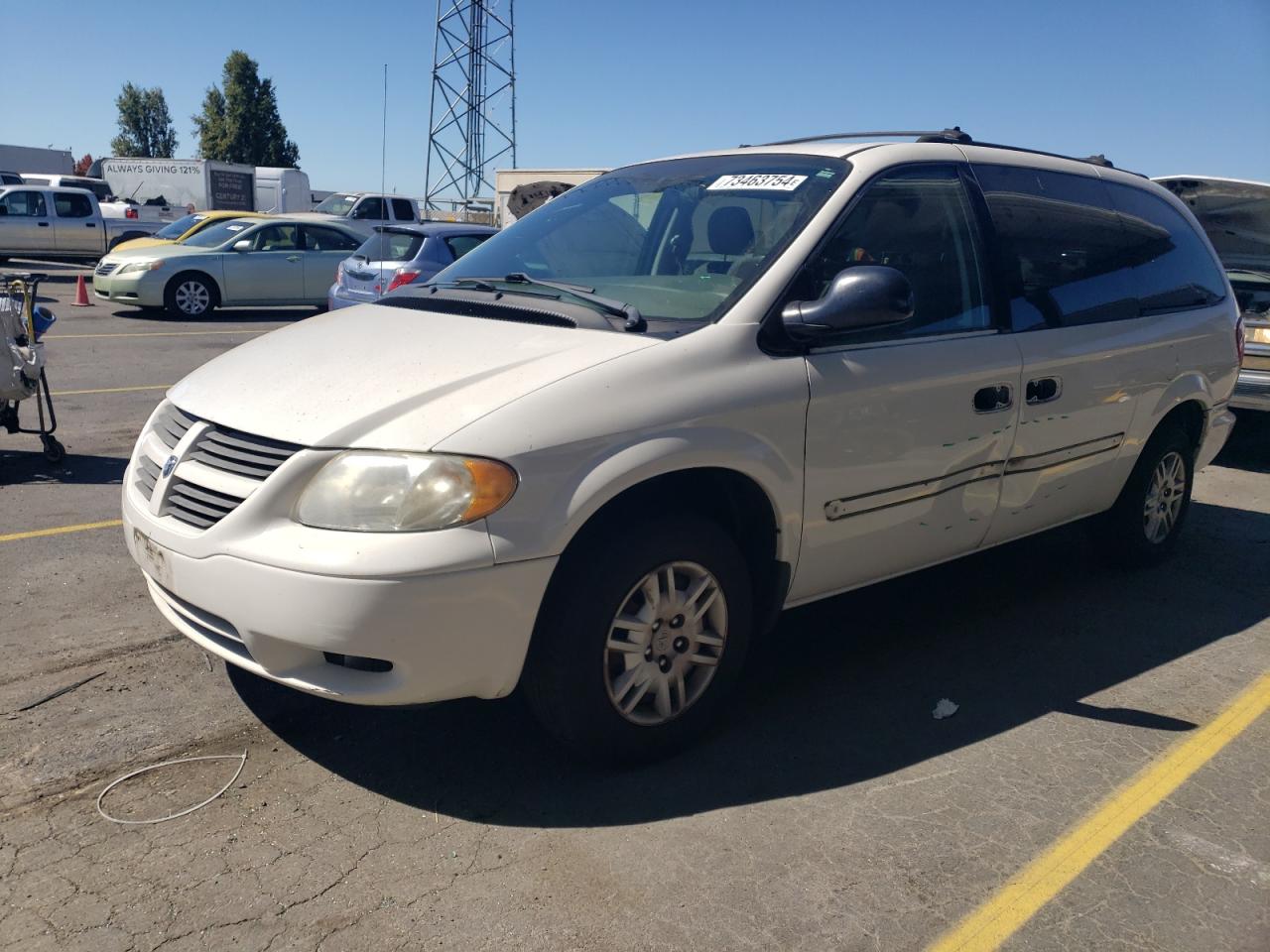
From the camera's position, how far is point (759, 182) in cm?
401

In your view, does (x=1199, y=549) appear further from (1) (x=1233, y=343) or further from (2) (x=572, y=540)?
(2) (x=572, y=540)

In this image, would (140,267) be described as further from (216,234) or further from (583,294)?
(583,294)

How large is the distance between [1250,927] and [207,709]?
3.15 metres

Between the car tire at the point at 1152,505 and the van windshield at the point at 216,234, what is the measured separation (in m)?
14.7

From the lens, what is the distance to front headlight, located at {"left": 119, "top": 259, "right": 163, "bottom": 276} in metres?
15.7

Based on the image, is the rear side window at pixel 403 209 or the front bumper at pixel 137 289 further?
the rear side window at pixel 403 209

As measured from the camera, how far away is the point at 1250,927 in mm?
2805

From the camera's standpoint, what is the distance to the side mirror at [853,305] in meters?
3.41

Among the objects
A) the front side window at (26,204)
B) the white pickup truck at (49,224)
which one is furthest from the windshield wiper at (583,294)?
the front side window at (26,204)

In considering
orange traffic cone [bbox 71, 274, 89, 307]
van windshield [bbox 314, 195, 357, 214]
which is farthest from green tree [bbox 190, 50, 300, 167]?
orange traffic cone [bbox 71, 274, 89, 307]

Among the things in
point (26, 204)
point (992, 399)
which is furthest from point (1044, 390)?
point (26, 204)

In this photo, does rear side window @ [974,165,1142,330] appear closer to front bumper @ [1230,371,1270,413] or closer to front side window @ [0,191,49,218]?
front bumper @ [1230,371,1270,413]

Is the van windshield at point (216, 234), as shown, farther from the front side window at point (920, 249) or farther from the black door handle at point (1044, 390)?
the black door handle at point (1044, 390)

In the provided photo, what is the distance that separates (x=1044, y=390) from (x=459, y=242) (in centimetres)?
1019
